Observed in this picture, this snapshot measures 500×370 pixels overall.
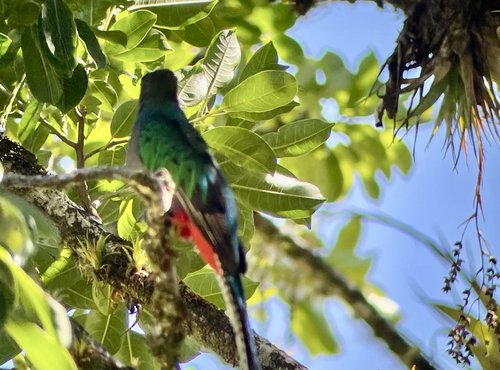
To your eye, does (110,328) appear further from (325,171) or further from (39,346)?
(325,171)

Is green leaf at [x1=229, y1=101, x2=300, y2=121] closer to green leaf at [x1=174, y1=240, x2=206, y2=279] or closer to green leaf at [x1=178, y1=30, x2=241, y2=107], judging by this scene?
green leaf at [x1=178, y1=30, x2=241, y2=107]

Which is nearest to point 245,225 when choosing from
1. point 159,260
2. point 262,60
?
point 262,60

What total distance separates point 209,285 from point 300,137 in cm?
53

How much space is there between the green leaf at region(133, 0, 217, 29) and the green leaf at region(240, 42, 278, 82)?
0.24m

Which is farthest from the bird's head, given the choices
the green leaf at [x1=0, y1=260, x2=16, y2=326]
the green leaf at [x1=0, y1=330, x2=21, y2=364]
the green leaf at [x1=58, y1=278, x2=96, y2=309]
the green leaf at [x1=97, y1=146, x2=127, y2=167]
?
the green leaf at [x1=0, y1=260, x2=16, y2=326]

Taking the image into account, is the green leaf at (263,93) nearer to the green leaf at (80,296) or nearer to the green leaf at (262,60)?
the green leaf at (262,60)

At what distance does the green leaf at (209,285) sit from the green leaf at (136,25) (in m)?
0.73

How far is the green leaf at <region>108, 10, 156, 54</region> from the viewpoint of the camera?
3.10 metres

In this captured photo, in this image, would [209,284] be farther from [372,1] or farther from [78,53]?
[372,1]

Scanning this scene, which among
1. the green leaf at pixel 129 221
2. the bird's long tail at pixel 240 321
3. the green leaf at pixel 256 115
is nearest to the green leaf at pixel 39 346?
the bird's long tail at pixel 240 321

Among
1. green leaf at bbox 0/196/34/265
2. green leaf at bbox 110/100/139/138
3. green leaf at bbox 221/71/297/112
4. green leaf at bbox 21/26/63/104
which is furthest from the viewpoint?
green leaf at bbox 110/100/139/138

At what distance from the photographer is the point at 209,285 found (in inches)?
122

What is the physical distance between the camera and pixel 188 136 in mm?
2857

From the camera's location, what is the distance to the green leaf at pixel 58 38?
2.75 metres
